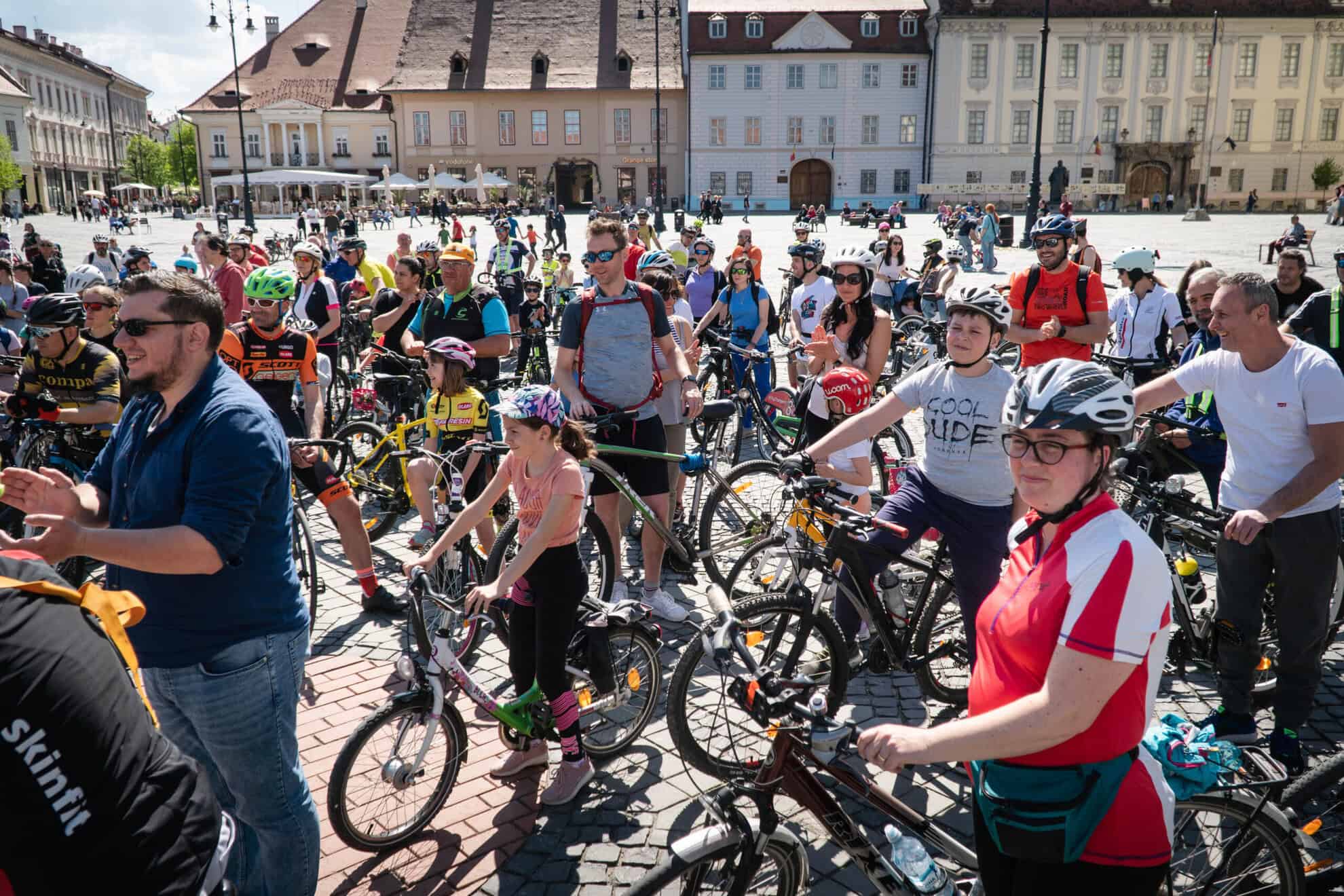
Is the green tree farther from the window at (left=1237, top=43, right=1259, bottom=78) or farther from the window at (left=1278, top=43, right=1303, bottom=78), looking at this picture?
the window at (left=1278, top=43, right=1303, bottom=78)

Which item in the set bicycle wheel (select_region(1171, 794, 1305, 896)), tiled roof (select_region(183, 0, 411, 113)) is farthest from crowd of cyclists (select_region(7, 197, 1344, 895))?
tiled roof (select_region(183, 0, 411, 113))

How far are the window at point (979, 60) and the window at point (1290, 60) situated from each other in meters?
19.3

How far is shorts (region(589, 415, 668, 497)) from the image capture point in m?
6.00

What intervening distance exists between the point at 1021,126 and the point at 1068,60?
188 inches

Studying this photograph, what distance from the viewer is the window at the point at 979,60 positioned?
63.1m

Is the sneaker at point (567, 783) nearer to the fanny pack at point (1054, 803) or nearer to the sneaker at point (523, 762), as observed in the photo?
the sneaker at point (523, 762)

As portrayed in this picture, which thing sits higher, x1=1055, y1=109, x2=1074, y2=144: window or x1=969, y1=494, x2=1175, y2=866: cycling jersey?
x1=1055, y1=109, x2=1074, y2=144: window

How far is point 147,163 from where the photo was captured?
100 m

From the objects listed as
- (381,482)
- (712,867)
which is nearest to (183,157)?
(381,482)

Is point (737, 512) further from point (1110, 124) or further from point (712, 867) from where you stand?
point (1110, 124)

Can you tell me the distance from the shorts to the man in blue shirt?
3101 millimetres

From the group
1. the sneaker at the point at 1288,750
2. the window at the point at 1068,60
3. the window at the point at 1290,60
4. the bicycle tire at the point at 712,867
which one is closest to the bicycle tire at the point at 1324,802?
the sneaker at the point at 1288,750

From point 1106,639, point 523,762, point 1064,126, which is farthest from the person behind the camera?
point 1064,126

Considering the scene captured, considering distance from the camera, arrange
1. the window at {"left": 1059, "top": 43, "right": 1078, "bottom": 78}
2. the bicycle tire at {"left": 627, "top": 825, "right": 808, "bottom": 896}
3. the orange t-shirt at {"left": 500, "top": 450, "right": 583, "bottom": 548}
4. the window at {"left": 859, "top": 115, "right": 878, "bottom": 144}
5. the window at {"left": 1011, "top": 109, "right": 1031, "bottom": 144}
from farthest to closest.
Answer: the window at {"left": 859, "top": 115, "right": 878, "bottom": 144}, the window at {"left": 1011, "top": 109, "right": 1031, "bottom": 144}, the window at {"left": 1059, "top": 43, "right": 1078, "bottom": 78}, the orange t-shirt at {"left": 500, "top": 450, "right": 583, "bottom": 548}, the bicycle tire at {"left": 627, "top": 825, "right": 808, "bottom": 896}
